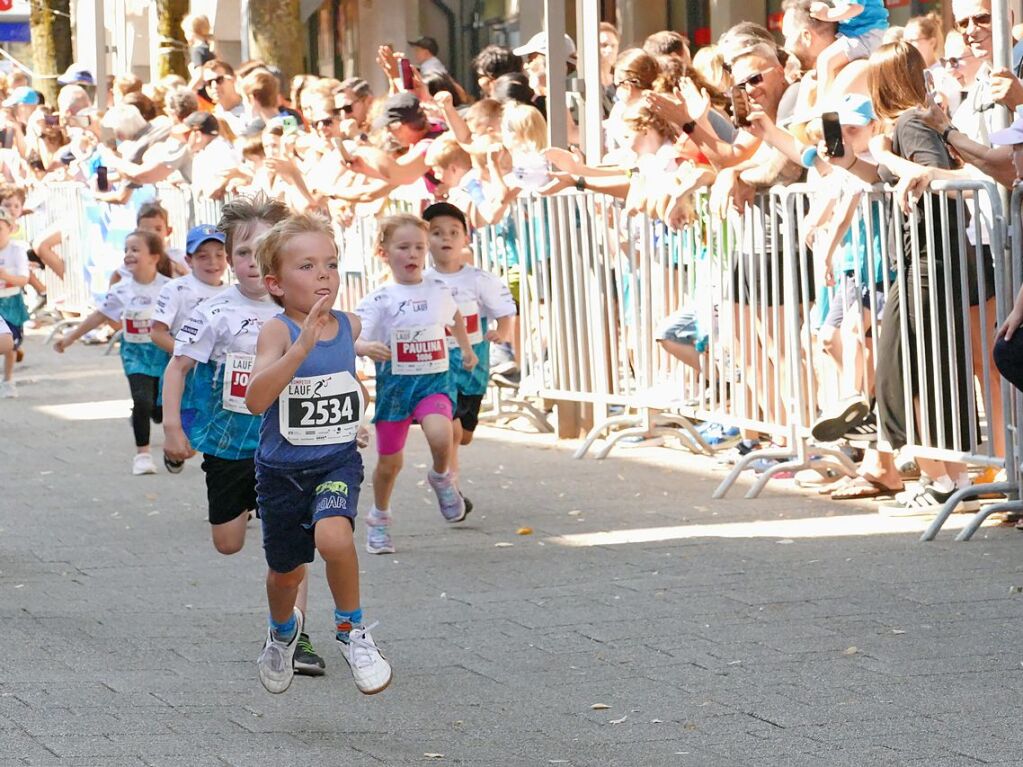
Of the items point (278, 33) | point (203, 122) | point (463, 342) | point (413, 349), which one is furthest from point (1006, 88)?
point (278, 33)

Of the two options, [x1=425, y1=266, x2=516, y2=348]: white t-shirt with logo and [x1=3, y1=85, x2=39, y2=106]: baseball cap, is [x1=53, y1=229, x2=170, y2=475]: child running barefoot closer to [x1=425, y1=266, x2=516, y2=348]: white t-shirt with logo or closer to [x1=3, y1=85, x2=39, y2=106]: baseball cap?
[x1=425, y1=266, x2=516, y2=348]: white t-shirt with logo

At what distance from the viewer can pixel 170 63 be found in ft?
88.3

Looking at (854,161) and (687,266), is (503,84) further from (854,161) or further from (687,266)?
(854,161)

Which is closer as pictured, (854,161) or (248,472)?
(248,472)

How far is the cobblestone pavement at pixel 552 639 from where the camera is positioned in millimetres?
5824

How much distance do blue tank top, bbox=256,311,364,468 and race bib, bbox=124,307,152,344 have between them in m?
6.48

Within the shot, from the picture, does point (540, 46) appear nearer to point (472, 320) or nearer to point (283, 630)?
point (472, 320)

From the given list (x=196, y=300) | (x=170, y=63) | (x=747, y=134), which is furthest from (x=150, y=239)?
(x=170, y=63)

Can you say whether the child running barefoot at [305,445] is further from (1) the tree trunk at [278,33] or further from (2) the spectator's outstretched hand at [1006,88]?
(1) the tree trunk at [278,33]

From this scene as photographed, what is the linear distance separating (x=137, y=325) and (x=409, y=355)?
378 centimetres

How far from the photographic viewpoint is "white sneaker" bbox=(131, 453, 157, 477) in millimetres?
12180

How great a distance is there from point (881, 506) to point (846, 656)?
117 inches

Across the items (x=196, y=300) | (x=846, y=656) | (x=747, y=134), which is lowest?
(x=846, y=656)

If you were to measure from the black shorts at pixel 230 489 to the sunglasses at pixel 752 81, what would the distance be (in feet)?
13.2
